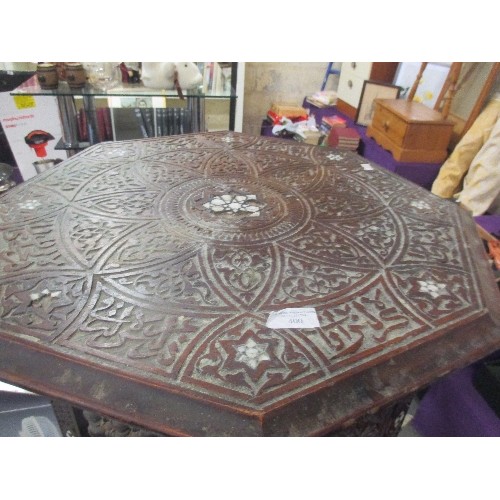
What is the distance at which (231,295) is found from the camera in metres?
0.90

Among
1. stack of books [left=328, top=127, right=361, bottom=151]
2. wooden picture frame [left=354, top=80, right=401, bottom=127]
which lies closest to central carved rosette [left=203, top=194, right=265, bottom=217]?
stack of books [left=328, top=127, right=361, bottom=151]

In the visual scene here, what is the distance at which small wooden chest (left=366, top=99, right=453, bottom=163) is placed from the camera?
222 cm

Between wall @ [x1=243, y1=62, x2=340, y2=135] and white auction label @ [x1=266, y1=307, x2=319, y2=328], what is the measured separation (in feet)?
10.5

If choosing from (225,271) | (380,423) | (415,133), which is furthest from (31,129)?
(380,423)

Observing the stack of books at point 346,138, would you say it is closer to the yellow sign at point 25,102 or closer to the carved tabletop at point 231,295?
the carved tabletop at point 231,295

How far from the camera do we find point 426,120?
2.20 meters

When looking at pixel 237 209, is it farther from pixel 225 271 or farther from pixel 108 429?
pixel 108 429

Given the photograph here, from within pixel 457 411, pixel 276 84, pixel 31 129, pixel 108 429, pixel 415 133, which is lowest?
pixel 457 411

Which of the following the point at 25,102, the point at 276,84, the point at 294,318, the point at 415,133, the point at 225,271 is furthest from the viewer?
the point at 276,84

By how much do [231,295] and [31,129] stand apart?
2568 mm

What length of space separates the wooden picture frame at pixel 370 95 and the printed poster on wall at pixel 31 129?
7.39 feet

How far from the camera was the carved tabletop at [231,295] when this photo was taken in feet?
2.30

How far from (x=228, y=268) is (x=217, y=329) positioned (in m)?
0.21

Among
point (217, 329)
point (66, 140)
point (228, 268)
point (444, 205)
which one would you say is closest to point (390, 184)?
point (444, 205)
